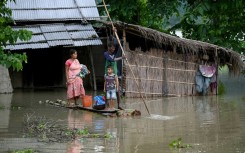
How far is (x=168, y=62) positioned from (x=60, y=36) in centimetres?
351

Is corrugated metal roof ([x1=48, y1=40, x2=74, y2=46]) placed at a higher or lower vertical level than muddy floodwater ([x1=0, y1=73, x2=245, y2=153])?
higher

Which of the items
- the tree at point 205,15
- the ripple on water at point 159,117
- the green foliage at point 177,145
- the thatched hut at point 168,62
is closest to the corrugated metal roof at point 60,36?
the thatched hut at point 168,62

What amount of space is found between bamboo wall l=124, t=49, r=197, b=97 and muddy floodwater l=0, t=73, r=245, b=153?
744mm

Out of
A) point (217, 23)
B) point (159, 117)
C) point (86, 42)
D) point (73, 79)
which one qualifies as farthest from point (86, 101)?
point (217, 23)

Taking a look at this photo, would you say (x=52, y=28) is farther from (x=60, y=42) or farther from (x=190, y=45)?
(x=190, y=45)

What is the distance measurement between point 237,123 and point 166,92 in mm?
5912

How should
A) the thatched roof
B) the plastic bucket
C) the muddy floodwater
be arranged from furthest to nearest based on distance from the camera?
the thatched roof, the plastic bucket, the muddy floodwater

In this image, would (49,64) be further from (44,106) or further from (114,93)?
(114,93)

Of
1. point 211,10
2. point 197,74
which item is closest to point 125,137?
point 197,74

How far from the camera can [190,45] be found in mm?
16203

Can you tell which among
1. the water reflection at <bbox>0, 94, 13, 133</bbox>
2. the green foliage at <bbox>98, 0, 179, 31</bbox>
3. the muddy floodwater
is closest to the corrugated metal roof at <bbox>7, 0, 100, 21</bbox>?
the green foliage at <bbox>98, 0, 179, 31</bbox>

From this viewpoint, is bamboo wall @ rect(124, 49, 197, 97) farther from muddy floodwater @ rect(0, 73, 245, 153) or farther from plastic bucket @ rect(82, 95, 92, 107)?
plastic bucket @ rect(82, 95, 92, 107)

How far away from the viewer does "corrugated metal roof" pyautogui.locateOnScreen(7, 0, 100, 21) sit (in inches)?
712

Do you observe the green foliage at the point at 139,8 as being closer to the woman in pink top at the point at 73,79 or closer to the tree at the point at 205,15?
the tree at the point at 205,15
